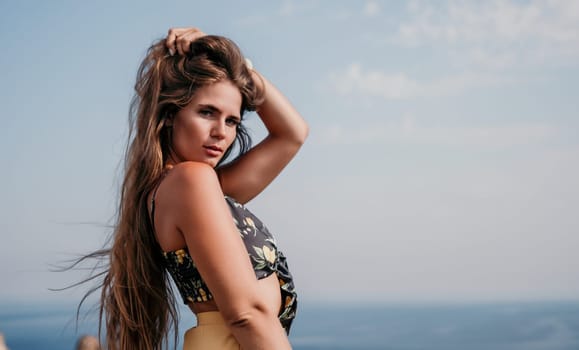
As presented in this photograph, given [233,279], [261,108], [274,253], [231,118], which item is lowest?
[233,279]

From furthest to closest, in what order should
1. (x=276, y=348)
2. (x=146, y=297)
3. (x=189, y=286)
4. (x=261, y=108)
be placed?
(x=261, y=108) → (x=146, y=297) → (x=189, y=286) → (x=276, y=348)

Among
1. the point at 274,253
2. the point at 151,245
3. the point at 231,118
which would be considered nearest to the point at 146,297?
the point at 151,245

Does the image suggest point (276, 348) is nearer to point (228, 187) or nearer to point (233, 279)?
point (233, 279)

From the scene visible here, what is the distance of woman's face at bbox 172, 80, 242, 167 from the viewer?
3.21 meters

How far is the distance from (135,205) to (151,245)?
154 mm

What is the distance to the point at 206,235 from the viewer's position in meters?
2.94

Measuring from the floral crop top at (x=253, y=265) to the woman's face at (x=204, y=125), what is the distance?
19cm

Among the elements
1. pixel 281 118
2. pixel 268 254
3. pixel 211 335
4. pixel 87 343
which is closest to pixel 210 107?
pixel 268 254

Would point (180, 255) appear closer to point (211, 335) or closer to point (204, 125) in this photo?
point (211, 335)

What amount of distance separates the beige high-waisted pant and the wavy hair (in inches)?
10.2

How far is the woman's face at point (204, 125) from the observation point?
10.5 feet

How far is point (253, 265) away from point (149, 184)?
0.44 metres

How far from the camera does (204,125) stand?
3.21 metres

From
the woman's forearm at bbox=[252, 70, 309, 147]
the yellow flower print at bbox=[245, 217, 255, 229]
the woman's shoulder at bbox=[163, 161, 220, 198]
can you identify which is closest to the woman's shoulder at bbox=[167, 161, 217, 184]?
the woman's shoulder at bbox=[163, 161, 220, 198]
